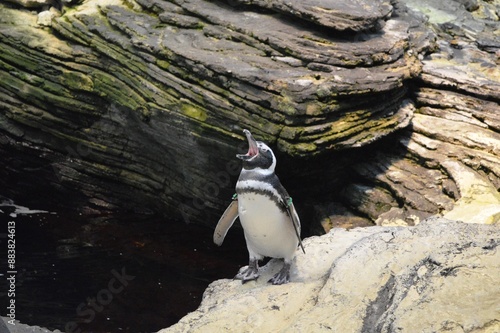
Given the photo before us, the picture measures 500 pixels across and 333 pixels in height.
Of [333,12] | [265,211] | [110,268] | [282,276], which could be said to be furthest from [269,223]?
[333,12]

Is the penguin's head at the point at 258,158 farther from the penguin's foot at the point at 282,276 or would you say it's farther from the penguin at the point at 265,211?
the penguin's foot at the point at 282,276

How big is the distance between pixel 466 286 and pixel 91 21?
264 inches

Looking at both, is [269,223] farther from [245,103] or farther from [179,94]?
[179,94]

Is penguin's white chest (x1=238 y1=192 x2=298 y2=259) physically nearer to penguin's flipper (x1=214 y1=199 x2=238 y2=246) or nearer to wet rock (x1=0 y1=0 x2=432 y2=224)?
penguin's flipper (x1=214 y1=199 x2=238 y2=246)

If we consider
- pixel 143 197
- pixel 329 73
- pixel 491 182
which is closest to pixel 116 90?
pixel 143 197

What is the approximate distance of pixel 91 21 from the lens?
388 inches

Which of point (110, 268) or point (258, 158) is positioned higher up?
point (258, 158)

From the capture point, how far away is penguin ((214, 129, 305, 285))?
243 inches

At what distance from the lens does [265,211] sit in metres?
6.27

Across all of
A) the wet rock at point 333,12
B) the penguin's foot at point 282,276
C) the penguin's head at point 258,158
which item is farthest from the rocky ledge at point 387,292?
the wet rock at point 333,12

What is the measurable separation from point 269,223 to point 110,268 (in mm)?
3454

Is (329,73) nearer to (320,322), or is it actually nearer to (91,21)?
(91,21)

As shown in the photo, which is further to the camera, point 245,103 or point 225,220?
point 245,103

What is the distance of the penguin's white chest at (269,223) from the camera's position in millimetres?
6238
